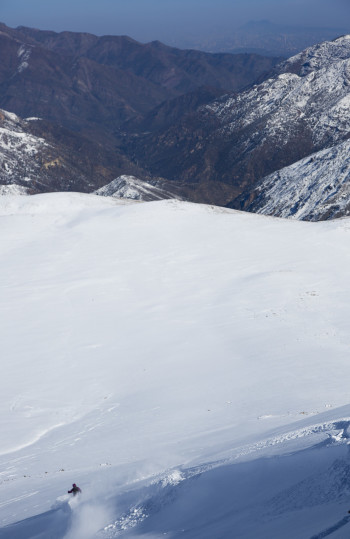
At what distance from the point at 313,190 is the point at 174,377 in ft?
404

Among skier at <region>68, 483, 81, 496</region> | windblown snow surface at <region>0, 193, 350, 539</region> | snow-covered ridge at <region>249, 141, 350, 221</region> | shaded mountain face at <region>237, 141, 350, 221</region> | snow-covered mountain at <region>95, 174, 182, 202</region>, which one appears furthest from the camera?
snow-covered mountain at <region>95, 174, 182, 202</region>

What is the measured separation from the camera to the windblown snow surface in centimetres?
1223

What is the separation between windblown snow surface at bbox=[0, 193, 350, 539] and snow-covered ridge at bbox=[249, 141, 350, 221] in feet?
278

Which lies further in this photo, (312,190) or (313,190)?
(312,190)

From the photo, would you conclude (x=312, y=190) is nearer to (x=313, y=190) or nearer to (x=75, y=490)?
(x=313, y=190)

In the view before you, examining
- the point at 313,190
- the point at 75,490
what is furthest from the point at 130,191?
the point at 75,490

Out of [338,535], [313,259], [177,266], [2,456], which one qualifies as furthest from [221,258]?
[338,535]

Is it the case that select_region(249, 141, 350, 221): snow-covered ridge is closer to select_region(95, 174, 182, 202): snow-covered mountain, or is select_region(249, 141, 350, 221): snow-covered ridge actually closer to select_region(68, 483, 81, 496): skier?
select_region(95, 174, 182, 202): snow-covered mountain

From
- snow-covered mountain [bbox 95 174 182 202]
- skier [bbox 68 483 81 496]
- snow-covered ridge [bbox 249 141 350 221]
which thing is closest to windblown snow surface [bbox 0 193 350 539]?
skier [bbox 68 483 81 496]

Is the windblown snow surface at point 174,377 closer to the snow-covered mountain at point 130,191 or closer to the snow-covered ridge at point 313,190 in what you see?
the snow-covered ridge at point 313,190

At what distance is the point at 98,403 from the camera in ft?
70.0

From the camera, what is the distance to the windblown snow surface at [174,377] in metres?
12.2

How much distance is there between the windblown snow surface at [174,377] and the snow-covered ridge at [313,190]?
3337 inches

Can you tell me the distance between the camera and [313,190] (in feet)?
456
